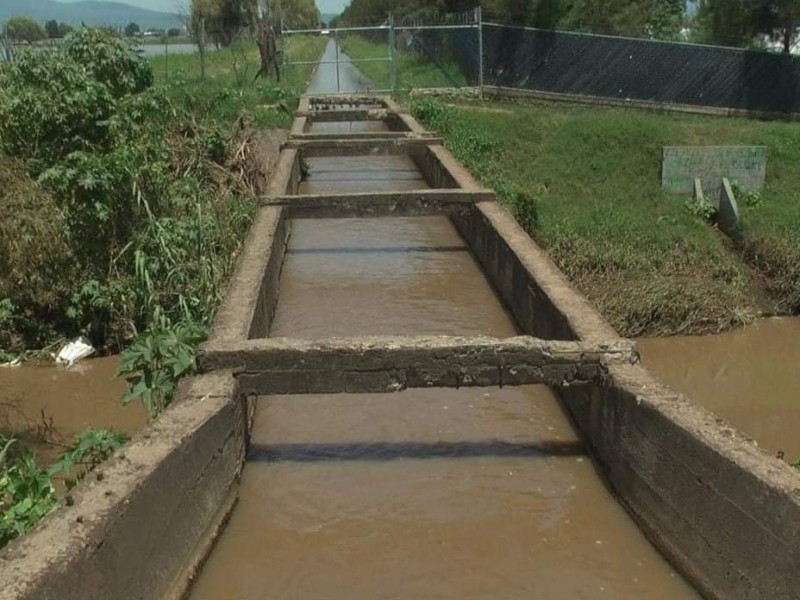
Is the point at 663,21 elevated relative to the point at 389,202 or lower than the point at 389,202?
elevated

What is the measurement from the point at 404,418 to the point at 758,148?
9237 mm

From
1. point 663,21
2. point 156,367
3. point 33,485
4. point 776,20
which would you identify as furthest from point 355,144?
point 663,21

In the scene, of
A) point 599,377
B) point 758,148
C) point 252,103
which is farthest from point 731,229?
point 252,103

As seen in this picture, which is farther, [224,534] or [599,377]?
[599,377]

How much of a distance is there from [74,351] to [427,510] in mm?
4598

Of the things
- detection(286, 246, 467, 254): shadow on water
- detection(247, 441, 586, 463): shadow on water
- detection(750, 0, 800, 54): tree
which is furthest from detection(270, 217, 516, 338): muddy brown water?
detection(750, 0, 800, 54): tree

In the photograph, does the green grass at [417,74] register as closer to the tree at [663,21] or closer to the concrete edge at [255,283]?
the tree at [663,21]

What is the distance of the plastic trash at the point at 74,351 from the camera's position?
8375 millimetres

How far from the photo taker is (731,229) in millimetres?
12008

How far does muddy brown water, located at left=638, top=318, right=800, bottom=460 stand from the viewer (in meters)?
7.61

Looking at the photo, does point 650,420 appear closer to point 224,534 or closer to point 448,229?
point 224,534

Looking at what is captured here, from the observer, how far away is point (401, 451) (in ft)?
19.2

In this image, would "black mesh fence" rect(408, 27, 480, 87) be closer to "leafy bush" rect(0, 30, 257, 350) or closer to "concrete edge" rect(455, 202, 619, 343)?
"concrete edge" rect(455, 202, 619, 343)

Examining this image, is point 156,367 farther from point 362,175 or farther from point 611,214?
point 362,175
